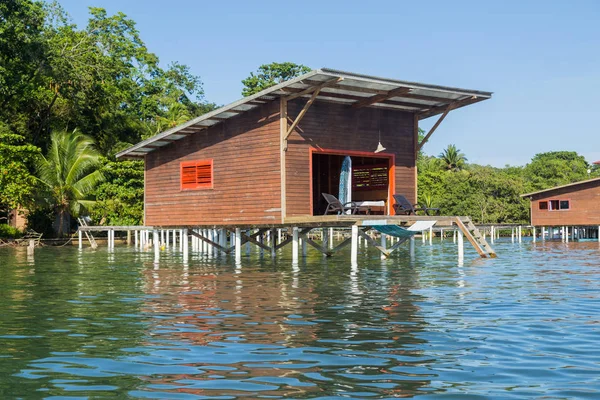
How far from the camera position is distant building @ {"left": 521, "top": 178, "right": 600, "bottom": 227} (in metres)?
52.8

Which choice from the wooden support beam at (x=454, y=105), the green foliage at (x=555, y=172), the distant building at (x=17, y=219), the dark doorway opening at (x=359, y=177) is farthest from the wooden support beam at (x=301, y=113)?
the green foliage at (x=555, y=172)

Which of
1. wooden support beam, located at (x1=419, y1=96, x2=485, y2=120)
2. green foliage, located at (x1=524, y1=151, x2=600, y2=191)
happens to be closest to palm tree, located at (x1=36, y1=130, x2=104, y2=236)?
wooden support beam, located at (x1=419, y1=96, x2=485, y2=120)

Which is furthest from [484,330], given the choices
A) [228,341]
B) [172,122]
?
[172,122]

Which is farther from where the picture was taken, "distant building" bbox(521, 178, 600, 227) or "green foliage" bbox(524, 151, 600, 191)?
"green foliage" bbox(524, 151, 600, 191)

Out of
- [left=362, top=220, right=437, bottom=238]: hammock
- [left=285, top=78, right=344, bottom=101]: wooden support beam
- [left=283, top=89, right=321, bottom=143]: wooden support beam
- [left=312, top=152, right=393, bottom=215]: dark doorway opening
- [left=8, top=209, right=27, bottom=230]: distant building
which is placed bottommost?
[left=362, top=220, right=437, bottom=238]: hammock

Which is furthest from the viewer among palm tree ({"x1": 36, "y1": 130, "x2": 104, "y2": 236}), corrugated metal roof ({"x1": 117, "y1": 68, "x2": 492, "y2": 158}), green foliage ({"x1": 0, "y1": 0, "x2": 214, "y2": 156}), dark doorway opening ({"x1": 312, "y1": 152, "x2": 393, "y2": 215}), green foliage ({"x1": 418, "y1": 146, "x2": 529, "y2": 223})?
green foliage ({"x1": 418, "y1": 146, "x2": 529, "y2": 223})

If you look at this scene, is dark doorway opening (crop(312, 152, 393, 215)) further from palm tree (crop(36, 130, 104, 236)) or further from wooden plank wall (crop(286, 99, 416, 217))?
palm tree (crop(36, 130, 104, 236))

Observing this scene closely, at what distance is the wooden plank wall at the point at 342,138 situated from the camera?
2222 cm

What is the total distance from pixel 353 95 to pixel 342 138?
1.43 metres

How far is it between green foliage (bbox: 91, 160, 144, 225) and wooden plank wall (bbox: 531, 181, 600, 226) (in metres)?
30.5

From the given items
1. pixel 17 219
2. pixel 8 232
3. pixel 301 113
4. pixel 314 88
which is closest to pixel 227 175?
pixel 301 113

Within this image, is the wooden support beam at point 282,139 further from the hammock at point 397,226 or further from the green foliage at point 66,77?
the green foliage at point 66,77

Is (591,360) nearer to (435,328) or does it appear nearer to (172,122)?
(435,328)

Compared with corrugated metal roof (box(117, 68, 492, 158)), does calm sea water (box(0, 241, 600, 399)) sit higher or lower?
lower
